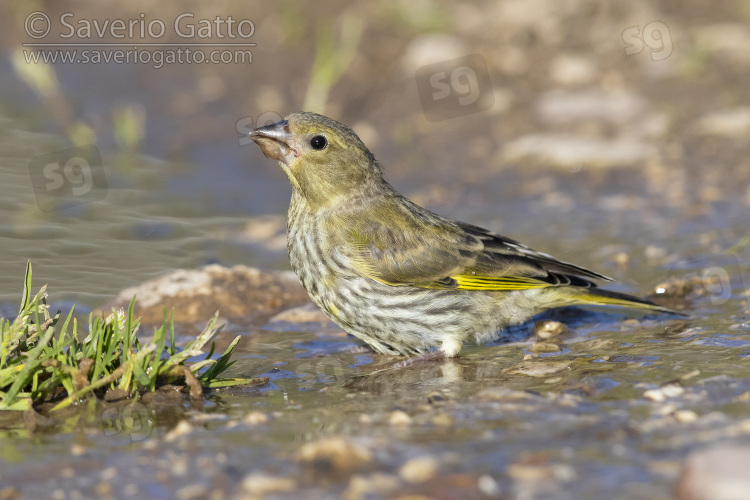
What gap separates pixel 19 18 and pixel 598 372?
978 cm

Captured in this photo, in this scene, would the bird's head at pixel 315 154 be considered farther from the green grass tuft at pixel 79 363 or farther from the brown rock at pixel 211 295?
the green grass tuft at pixel 79 363

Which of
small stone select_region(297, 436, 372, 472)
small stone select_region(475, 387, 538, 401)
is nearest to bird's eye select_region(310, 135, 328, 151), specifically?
small stone select_region(475, 387, 538, 401)

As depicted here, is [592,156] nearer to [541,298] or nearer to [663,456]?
[541,298]

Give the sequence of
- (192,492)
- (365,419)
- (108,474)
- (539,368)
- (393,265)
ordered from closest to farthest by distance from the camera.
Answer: (192,492) < (108,474) < (365,419) < (539,368) < (393,265)

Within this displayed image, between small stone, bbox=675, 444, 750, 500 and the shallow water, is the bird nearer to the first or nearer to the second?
the shallow water

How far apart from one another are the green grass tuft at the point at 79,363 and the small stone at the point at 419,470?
1.28 metres

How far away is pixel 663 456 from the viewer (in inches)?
120

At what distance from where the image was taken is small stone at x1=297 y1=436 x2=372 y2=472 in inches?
120

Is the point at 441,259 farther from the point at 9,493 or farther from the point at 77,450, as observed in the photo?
the point at 9,493

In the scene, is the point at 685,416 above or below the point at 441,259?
below

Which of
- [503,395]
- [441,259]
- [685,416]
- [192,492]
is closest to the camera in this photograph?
[192,492]

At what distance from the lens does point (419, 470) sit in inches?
118

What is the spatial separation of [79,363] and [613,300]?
9.46 feet

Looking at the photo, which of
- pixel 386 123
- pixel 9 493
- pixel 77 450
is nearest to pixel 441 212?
pixel 386 123
